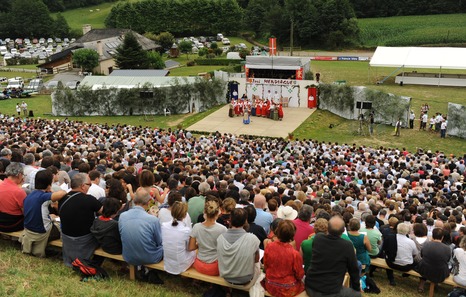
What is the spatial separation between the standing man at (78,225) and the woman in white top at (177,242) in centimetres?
117

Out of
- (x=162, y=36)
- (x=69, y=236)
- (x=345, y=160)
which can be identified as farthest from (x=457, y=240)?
(x=162, y=36)

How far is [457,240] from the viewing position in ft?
29.1

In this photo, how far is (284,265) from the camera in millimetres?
6305

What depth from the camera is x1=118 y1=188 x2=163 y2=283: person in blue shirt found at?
7074 mm

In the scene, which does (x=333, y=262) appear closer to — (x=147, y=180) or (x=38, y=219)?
(x=147, y=180)

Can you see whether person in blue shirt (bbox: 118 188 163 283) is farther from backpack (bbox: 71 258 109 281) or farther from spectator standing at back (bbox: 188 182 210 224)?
spectator standing at back (bbox: 188 182 210 224)

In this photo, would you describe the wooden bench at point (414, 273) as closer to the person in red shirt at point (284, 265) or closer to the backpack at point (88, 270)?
the person in red shirt at point (284, 265)

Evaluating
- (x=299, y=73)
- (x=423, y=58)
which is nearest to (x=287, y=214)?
(x=299, y=73)

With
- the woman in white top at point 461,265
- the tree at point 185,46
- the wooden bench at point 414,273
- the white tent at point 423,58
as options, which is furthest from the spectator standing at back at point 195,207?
the tree at point 185,46

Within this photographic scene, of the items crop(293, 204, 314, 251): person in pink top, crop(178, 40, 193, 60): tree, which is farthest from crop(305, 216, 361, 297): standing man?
crop(178, 40, 193, 60): tree

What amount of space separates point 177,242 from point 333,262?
230 cm

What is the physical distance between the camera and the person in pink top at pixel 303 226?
24.9 ft

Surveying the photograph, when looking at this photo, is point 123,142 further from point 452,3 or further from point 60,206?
point 452,3

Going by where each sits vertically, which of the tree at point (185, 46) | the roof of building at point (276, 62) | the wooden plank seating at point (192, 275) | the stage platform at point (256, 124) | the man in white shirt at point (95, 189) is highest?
the tree at point (185, 46)
